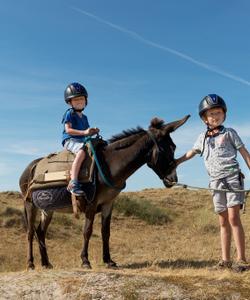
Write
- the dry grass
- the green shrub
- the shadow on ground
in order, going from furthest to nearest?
1. the green shrub
2. the shadow on ground
3. the dry grass

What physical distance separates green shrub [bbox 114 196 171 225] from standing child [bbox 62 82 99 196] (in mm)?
11994

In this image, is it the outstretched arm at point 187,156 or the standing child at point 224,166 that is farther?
the outstretched arm at point 187,156

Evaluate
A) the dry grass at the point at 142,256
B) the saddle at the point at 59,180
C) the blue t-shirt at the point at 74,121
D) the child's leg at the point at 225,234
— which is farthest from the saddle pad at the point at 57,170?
the child's leg at the point at 225,234

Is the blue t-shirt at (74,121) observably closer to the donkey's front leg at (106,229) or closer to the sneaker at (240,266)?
the donkey's front leg at (106,229)

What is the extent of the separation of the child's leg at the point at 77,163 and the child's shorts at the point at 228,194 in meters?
2.10

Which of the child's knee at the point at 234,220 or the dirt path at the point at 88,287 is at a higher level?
the child's knee at the point at 234,220

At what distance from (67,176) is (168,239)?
7.60 metres

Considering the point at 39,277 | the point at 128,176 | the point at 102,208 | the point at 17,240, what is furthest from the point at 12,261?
the point at 39,277

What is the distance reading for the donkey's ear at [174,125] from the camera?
6965mm

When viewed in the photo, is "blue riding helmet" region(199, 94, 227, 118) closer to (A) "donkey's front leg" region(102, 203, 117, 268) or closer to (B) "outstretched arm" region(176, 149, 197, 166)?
(B) "outstretched arm" region(176, 149, 197, 166)

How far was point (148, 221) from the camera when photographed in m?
19.2

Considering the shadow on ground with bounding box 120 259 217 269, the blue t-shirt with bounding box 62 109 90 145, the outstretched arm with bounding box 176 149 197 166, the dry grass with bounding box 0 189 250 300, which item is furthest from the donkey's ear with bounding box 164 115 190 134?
the shadow on ground with bounding box 120 259 217 269

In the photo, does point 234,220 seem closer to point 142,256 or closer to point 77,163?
point 77,163

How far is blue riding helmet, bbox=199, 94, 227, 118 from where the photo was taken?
626 cm
